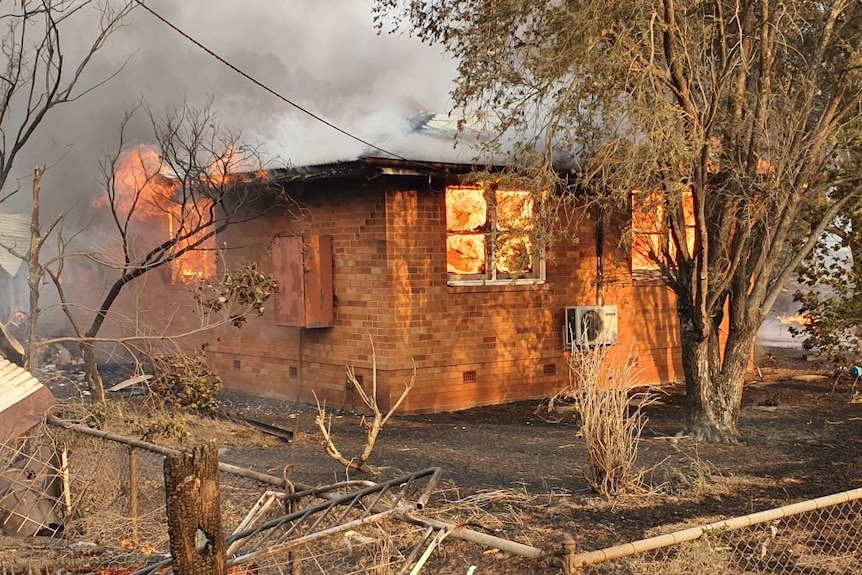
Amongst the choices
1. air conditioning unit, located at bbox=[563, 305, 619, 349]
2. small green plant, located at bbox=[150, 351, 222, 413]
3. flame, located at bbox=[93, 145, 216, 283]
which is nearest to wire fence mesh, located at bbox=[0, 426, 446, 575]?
small green plant, located at bbox=[150, 351, 222, 413]

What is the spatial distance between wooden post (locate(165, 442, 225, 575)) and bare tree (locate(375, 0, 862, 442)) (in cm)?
566

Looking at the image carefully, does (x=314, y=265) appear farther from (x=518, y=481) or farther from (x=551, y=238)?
(x=518, y=481)

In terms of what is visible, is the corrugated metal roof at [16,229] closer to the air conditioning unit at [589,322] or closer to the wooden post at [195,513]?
the air conditioning unit at [589,322]

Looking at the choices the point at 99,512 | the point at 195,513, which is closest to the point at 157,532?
the point at 99,512

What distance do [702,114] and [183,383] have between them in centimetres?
644

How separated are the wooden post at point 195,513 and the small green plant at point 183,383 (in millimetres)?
6889

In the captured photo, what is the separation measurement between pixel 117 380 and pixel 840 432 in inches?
449

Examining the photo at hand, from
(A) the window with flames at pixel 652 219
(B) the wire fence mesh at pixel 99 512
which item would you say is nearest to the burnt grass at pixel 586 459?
(B) the wire fence mesh at pixel 99 512

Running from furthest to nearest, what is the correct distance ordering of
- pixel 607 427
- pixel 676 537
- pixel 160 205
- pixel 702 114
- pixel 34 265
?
pixel 160 205
pixel 702 114
pixel 34 265
pixel 607 427
pixel 676 537

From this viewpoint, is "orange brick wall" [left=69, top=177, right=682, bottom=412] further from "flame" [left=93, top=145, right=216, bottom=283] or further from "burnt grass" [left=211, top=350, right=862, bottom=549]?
"flame" [left=93, top=145, right=216, bottom=283]

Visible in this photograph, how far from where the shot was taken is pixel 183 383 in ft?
31.6

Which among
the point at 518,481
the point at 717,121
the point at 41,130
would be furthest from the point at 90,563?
the point at 41,130

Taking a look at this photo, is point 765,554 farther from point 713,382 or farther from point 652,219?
point 652,219

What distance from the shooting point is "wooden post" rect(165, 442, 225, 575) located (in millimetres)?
2623
